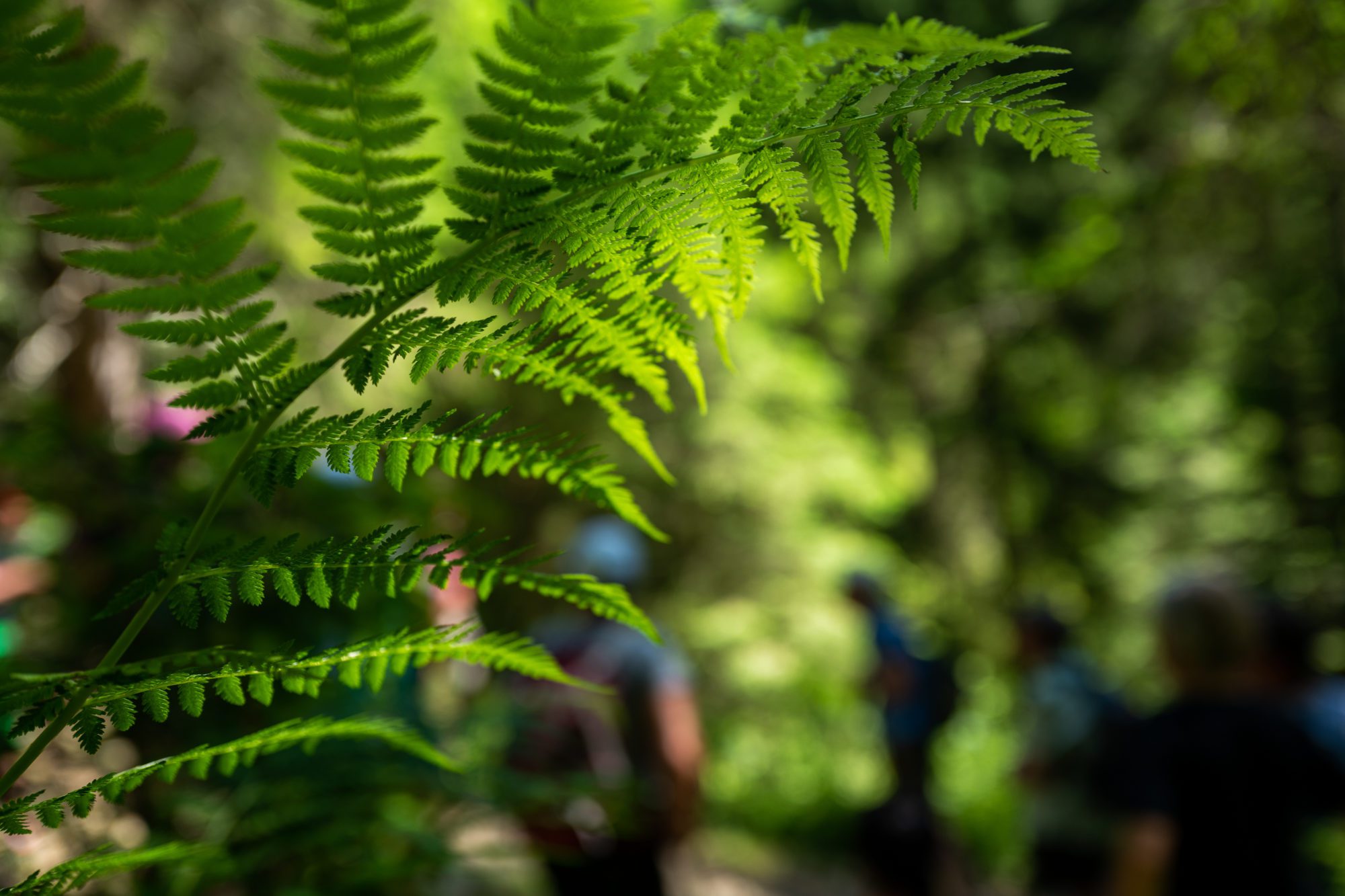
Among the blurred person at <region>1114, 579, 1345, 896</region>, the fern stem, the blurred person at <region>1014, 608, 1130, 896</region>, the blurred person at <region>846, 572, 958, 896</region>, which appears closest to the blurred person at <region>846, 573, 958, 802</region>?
the blurred person at <region>846, 572, 958, 896</region>

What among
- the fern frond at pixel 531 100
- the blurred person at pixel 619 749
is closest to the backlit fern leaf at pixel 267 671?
the fern frond at pixel 531 100

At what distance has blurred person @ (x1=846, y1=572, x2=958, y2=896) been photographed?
4.96 meters

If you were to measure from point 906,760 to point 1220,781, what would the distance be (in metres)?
2.73

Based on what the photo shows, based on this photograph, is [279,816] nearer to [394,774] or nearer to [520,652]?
[394,774]

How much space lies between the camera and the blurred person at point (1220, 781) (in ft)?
8.35

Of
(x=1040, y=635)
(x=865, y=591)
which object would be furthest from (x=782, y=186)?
(x=865, y=591)

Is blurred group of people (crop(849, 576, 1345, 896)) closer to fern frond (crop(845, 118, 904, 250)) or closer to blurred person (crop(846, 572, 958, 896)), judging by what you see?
blurred person (crop(846, 572, 958, 896))

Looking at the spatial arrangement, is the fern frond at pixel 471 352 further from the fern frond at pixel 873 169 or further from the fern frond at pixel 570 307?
the fern frond at pixel 873 169

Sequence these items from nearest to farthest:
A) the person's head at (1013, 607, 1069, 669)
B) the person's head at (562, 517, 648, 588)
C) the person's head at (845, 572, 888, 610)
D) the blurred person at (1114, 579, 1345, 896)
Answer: the blurred person at (1114, 579, 1345, 896) < the person's head at (562, 517, 648, 588) < the person's head at (1013, 607, 1069, 669) < the person's head at (845, 572, 888, 610)

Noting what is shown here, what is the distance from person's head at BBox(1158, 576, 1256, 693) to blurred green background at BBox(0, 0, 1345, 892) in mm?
2517

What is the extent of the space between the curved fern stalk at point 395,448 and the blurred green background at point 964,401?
4.05 meters

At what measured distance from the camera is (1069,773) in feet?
12.7

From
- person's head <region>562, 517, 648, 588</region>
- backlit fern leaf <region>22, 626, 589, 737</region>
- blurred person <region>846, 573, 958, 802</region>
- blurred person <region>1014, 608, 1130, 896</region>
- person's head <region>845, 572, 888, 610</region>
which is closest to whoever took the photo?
backlit fern leaf <region>22, 626, 589, 737</region>

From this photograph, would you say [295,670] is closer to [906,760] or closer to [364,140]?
[364,140]
